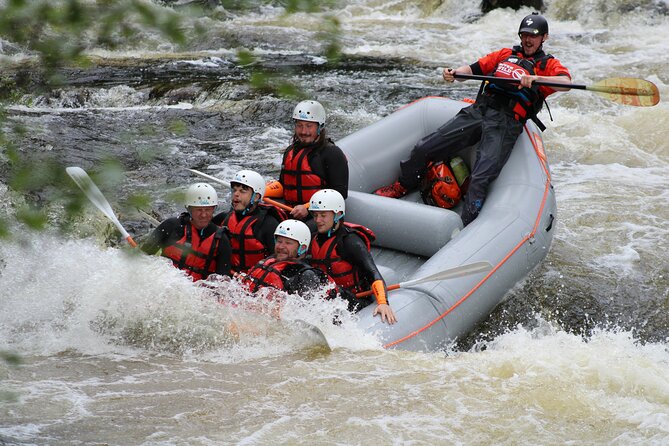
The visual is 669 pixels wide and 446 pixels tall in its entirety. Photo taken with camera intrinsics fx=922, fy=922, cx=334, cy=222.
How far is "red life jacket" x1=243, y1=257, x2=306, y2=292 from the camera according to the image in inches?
188

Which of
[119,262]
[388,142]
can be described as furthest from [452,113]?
[119,262]

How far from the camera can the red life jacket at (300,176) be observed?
5734mm

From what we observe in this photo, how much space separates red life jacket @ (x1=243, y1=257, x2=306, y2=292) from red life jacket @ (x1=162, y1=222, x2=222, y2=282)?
1.04ft

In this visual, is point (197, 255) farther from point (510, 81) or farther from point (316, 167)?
point (510, 81)

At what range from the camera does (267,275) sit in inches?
189

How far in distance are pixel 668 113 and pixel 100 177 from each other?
29.0ft

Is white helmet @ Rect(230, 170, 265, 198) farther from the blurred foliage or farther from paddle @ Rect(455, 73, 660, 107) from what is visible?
the blurred foliage

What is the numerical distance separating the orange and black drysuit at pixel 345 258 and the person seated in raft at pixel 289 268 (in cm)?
15

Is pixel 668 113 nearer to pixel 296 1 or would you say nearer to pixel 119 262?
pixel 119 262

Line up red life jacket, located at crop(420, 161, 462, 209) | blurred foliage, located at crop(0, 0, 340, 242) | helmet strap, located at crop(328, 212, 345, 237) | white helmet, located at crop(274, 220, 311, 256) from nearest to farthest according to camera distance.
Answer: blurred foliage, located at crop(0, 0, 340, 242) → white helmet, located at crop(274, 220, 311, 256) → helmet strap, located at crop(328, 212, 345, 237) → red life jacket, located at crop(420, 161, 462, 209)

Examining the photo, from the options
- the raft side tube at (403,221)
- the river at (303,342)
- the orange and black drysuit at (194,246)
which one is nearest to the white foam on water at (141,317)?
the river at (303,342)

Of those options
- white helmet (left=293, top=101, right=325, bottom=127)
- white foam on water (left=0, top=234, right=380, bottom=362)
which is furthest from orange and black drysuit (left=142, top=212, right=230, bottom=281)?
white helmet (left=293, top=101, right=325, bottom=127)

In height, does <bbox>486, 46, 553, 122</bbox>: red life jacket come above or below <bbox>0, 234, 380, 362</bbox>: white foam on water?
above

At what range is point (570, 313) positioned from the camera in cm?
614
